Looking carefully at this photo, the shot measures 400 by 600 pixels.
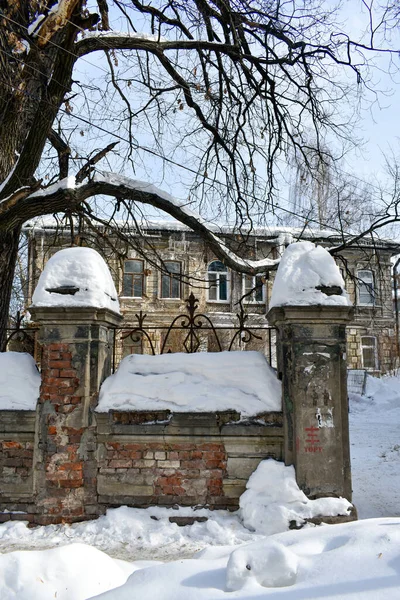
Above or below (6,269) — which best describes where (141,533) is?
below

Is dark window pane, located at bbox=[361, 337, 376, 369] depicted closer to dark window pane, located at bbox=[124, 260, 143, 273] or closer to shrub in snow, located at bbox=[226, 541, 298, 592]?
dark window pane, located at bbox=[124, 260, 143, 273]

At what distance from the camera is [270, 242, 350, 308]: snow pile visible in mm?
4523

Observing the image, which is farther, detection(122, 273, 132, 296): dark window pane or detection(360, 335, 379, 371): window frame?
detection(360, 335, 379, 371): window frame

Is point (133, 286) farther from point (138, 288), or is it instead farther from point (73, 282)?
point (73, 282)

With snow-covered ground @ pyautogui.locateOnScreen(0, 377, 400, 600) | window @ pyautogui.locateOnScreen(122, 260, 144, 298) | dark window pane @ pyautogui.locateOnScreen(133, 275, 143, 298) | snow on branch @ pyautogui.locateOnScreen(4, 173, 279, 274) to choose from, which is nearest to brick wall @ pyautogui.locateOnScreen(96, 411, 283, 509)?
snow-covered ground @ pyautogui.locateOnScreen(0, 377, 400, 600)

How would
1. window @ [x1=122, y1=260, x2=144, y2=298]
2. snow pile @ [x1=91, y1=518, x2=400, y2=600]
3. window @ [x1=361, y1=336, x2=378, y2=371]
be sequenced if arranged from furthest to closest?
window @ [x1=361, y1=336, x2=378, y2=371] < window @ [x1=122, y1=260, x2=144, y2=298] < snow pile @ [x1=91, y1=518, x2=400, y2=600]

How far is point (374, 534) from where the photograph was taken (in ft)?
7.07

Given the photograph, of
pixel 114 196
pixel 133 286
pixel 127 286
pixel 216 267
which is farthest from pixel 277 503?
pixel 216 267

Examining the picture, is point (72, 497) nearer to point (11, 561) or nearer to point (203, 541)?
point (203, 541)

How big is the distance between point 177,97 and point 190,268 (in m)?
14.7

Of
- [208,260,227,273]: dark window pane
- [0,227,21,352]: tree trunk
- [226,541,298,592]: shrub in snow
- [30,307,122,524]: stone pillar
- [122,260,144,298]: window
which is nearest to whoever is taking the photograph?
[226,541,298,592]: shrub in snow

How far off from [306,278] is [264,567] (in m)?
3.01

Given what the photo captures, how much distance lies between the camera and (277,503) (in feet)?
13.8

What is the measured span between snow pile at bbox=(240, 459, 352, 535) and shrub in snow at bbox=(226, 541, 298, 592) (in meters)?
2.17
